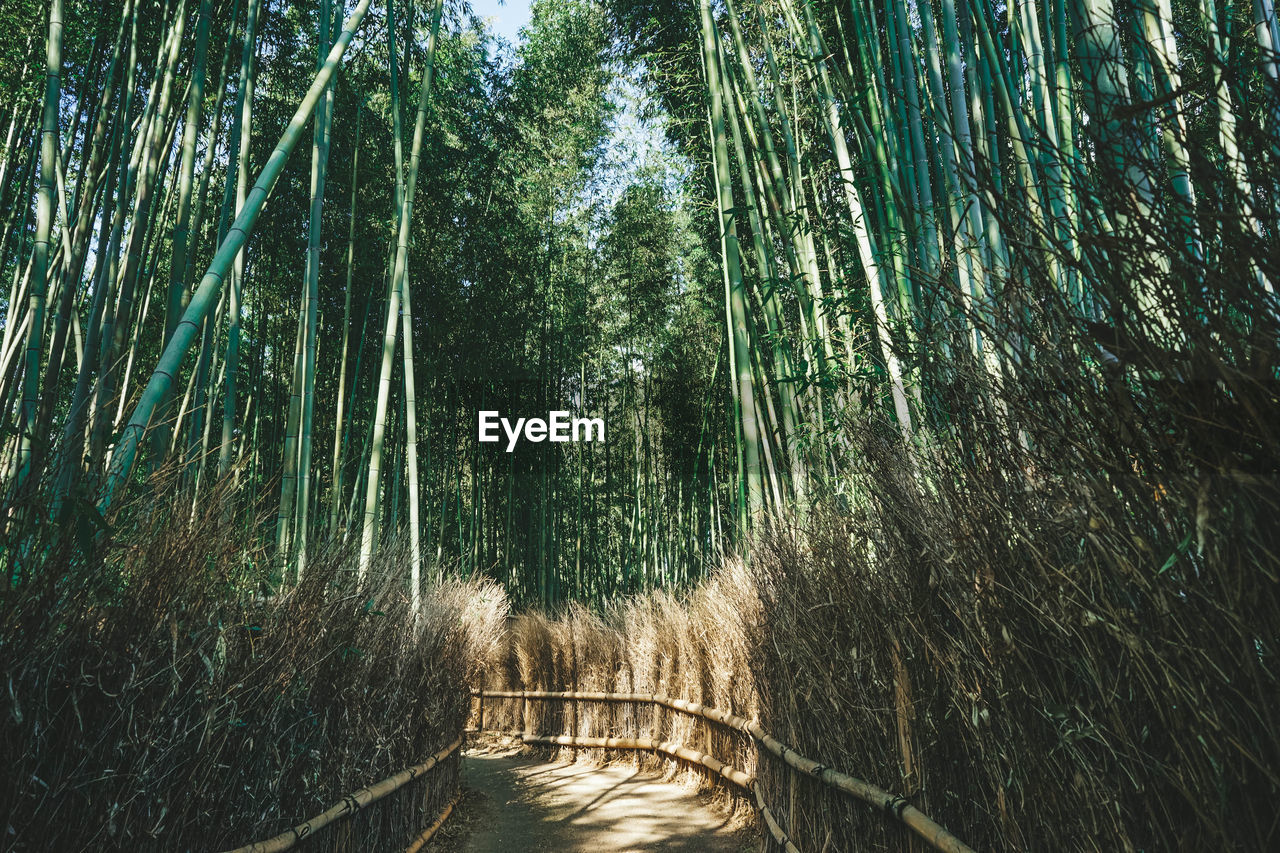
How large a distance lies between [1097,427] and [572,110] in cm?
1014

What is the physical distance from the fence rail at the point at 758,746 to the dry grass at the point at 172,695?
1646mm

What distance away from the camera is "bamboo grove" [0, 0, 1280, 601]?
1286 mm

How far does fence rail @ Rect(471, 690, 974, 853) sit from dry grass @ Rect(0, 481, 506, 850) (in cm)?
165

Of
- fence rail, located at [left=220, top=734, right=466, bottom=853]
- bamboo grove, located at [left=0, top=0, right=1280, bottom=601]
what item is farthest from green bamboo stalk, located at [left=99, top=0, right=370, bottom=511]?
fence rail, located at [left=220, top=734, right=466, bottom=853]

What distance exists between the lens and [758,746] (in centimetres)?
429

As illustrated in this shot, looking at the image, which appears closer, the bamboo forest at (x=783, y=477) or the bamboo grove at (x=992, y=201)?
the bamboo grove at (x=992, y=201)

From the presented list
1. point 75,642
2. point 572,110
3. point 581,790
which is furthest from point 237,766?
point 572,110

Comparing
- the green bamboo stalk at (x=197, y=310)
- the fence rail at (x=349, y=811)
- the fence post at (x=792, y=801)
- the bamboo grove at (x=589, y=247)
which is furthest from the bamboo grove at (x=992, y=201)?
the fence rail at (x=349, y=811)

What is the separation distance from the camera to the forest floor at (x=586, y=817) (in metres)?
4.66

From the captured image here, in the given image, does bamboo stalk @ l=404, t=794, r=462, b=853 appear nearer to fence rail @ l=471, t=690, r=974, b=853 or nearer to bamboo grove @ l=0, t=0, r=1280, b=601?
bamboo grove @ l=0, t=0, r=1280, b=601

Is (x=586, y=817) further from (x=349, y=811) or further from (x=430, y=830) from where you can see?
(x=349, y=811)

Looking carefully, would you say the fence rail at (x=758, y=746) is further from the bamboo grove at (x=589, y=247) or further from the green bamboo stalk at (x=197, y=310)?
the green bamboo stalk at (x=197, y=310)

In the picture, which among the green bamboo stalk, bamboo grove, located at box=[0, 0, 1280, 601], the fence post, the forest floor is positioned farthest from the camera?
the forest floor

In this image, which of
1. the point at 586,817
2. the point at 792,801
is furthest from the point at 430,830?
the point at 792,801
